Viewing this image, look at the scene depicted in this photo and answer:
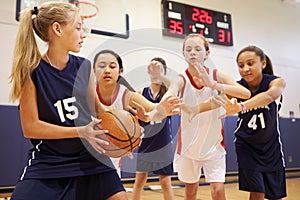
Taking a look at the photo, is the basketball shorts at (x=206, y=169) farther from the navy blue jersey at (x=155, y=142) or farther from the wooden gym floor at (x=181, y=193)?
the wooden gym floor at (x=181, y=193)

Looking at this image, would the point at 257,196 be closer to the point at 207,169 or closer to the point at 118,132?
the point at 207,169

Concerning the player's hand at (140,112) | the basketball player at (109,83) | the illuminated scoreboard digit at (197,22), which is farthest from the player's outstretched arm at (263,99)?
the illuminated scoreboard digit at (197,22)

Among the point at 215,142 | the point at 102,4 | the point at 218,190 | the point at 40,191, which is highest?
the point at 102,4

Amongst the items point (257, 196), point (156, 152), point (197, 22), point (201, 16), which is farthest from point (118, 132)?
point (201, 16)

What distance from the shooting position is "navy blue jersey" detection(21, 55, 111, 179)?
4.53 feet

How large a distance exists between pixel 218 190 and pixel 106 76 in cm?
105

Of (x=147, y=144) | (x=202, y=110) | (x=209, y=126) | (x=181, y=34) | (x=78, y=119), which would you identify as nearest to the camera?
(x=78, y=119)

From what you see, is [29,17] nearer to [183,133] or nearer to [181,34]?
[183,133]

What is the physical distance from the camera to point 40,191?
1.33 metres

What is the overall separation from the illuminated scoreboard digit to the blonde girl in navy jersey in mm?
3559

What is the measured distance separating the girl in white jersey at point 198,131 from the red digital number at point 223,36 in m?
3.75

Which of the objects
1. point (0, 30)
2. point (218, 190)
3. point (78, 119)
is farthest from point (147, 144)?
point (0, 30)

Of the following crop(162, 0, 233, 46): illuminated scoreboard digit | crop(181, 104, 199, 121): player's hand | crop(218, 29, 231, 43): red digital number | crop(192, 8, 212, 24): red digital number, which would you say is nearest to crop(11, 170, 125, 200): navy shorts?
crop(181, 104, 199, 121): player's hand

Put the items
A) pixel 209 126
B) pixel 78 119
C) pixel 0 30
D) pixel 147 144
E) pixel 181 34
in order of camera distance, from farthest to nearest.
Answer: pixel 181 34, pixel 0 30, pixel 147 144, pixel 209 126, pixel 78 119
